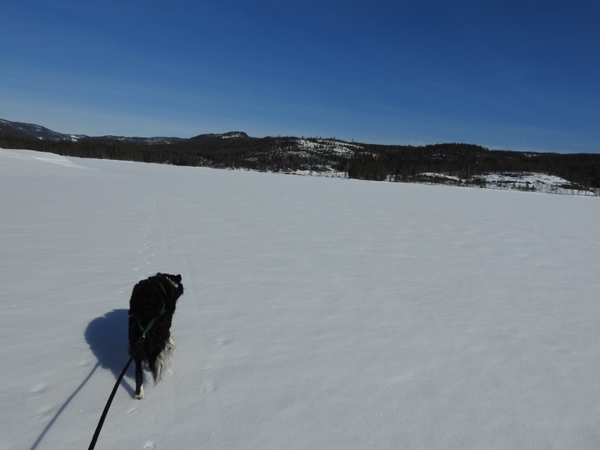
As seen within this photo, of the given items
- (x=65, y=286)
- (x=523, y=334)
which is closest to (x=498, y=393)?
(x=523, y=334)

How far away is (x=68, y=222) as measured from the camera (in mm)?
9945

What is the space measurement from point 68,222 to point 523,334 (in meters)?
11.2

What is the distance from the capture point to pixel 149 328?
9.28 ft

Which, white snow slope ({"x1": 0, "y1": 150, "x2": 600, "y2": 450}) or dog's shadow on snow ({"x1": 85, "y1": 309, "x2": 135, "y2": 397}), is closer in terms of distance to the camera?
white snow slope ({"x1": 0, "y1": 150, "x2": 600, "y2": 450})

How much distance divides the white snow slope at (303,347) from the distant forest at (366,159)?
84559 mm

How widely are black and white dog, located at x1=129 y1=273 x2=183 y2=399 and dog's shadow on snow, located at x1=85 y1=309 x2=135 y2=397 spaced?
33 cm

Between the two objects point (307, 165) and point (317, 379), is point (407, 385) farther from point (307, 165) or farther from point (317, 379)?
point (307, 165)

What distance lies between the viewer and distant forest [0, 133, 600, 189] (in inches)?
3903

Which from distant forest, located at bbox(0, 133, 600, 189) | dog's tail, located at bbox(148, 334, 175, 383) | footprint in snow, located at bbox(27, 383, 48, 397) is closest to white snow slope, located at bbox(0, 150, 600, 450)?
footprint in snow, located at bbox(27, 383, 48, 397)

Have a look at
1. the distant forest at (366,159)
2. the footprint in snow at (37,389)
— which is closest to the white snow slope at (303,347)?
the footprint in snow at (37,389)

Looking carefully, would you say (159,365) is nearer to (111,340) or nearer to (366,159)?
(111,340)

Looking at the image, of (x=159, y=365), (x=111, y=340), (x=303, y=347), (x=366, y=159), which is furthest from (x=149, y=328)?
(x=366, y=159)

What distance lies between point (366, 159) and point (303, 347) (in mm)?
137015

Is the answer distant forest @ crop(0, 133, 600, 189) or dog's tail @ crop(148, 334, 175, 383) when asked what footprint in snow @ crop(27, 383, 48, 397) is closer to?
dog's tail @ crop(148, 334, 175, 383)
